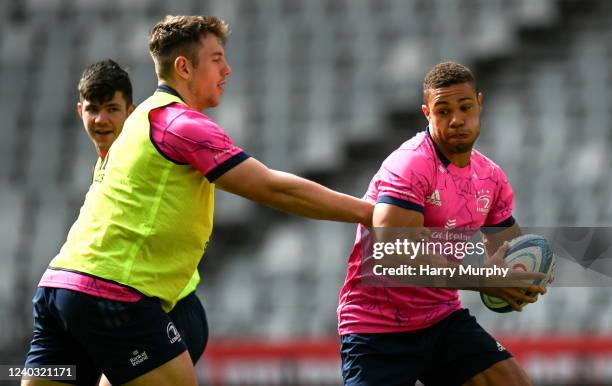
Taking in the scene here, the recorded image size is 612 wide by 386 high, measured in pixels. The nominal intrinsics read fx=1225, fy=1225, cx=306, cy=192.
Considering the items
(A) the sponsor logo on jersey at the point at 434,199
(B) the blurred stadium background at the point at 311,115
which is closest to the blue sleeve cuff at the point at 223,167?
(A) the sponsor logo on jersey at the point at 434,199

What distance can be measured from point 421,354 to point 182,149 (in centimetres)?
153

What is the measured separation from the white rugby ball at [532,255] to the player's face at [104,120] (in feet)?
6.83

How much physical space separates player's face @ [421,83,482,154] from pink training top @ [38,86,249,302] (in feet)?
3.30

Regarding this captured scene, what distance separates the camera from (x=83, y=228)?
5.01 metres

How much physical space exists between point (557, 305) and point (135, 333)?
7206mm

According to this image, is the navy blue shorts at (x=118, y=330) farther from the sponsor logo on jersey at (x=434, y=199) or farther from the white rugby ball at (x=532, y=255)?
the white rugby ball at (x=532, y=255)

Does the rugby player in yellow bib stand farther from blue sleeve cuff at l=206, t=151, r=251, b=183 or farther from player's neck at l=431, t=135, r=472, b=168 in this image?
player's neck at l=431, t=135, r=472, b=168

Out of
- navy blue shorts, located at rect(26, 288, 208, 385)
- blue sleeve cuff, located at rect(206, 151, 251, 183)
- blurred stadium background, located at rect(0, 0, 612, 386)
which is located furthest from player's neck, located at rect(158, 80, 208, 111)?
blurred stadium background, located at rect(0, 0, 612, 386)

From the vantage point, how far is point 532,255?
212 inches

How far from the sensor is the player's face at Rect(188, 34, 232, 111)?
5152mm

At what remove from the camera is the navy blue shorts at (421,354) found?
5.53m

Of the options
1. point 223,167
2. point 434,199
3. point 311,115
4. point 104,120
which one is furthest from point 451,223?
point 311,115

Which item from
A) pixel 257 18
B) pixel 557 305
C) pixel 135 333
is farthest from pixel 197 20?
pixel 257 18

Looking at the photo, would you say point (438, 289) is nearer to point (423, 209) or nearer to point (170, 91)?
point (423, 209)
